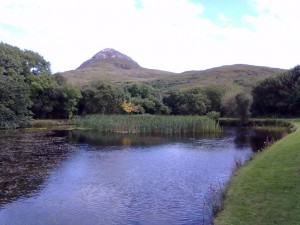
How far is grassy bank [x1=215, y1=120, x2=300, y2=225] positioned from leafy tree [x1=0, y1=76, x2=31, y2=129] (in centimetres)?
4206

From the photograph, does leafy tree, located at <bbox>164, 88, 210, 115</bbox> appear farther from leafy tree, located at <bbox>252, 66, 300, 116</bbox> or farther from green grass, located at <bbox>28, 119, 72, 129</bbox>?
green grass, located at <bbox>28, 119, 72, 129</bbox>

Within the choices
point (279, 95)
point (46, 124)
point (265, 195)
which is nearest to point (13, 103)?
point (46, 124)

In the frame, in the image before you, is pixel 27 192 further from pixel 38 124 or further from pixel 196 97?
pixel 196 97

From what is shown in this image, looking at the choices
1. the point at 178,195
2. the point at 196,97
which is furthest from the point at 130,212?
the point at 196,97

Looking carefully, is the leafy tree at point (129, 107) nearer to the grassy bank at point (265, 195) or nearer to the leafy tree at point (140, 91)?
the leafy tree at point (140, 91)

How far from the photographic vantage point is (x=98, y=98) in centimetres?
7044

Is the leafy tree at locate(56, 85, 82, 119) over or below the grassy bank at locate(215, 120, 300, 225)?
over

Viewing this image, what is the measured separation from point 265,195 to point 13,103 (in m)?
48.4

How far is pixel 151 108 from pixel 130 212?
6388 centimetres

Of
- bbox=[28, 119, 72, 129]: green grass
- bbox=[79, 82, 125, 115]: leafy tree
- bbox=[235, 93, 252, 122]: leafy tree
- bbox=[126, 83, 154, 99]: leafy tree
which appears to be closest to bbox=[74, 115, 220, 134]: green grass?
bbox=[28, 119, 72, 129]: green grass

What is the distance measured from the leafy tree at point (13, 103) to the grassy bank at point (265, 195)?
42.1 metres

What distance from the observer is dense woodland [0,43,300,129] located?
58116 millimetres

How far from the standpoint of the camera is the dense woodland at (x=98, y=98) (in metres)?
58.1

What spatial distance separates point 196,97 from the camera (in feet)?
244
